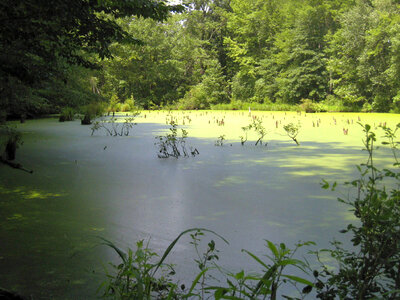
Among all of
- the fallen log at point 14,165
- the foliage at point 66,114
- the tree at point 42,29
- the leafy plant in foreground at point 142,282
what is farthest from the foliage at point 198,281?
the foliage at point 66,114

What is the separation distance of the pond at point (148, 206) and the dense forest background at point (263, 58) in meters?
11.8

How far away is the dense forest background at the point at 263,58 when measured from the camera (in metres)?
16.1

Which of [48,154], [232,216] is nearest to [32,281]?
[232,216]

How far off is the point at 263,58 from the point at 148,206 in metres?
21.2

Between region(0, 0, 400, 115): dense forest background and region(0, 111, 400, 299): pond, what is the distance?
11827 mm

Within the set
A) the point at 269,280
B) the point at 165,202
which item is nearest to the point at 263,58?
the point at 165,202

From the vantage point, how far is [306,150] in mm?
5043

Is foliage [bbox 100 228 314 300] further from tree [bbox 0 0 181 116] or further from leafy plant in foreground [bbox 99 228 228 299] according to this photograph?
tree [bbox 0 0 181 116]

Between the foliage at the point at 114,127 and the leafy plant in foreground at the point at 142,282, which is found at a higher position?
the foliage at the point at 114,127

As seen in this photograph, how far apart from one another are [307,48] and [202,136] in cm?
1431

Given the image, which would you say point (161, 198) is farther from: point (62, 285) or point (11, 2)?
point (11, 2)

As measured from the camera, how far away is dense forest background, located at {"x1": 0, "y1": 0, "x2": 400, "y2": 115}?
52.7ft

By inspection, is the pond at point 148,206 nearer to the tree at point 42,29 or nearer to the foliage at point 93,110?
the tree at point 42,29

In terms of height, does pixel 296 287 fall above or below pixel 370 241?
below
